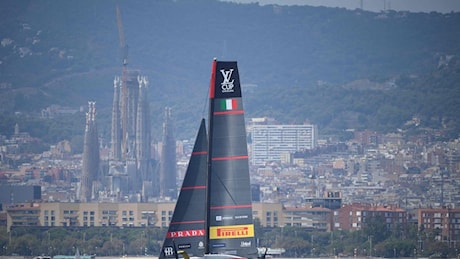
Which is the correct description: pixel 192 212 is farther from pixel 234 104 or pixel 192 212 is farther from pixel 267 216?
pixel 267 216

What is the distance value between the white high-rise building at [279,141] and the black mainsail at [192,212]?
136m

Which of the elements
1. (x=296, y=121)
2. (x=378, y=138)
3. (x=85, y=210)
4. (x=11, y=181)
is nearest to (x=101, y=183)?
(x=11, y=181)

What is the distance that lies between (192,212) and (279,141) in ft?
473

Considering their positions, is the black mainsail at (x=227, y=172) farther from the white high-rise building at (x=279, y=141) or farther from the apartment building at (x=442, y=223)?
the white high-rise building at (x=279, y=141)

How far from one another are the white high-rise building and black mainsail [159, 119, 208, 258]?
136006 millimetres

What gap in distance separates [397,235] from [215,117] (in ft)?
177

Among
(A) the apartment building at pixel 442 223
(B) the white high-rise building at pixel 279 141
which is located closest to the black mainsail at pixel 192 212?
(A) the apartment building at pixel 442 223

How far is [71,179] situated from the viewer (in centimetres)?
13462

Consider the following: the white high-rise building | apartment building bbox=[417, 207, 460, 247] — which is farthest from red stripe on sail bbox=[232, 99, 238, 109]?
the white high-rise building

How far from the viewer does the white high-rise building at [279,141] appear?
164000 mm

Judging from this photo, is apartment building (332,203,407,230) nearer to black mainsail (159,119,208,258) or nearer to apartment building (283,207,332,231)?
apartment building (283,207,332,231)

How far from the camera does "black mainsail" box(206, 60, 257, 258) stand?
22.8 metres

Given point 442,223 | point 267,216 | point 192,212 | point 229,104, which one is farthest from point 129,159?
point 229,104

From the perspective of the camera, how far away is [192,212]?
24125mm
